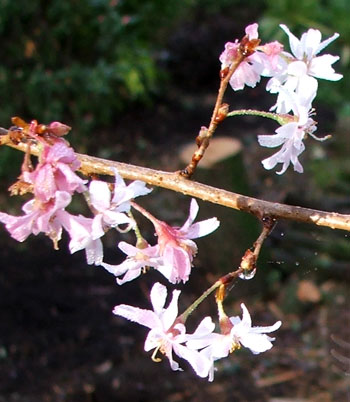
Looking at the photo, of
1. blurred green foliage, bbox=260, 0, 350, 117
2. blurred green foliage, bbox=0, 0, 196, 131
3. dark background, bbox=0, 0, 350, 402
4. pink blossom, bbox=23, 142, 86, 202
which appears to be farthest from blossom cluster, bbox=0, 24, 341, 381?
blurred green foliage, bbox=0, 0, 196, 131

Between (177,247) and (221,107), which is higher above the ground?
(221,107)

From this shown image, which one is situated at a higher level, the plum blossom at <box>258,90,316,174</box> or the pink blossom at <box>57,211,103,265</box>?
the plum blossom at <box>258,90,316,174</box>

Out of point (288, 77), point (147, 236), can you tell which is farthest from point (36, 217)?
point (147, 236)

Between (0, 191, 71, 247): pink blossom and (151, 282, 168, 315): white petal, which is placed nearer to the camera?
(0, 191, 71, 247): pink blossom

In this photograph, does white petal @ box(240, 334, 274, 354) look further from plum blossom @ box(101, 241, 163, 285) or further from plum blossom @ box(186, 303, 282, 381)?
plum blossom @ box(101, 241, 163, 285)

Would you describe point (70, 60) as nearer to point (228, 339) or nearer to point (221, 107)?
point (221, 107)

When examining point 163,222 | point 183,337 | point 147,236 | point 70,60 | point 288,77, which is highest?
point 70,60

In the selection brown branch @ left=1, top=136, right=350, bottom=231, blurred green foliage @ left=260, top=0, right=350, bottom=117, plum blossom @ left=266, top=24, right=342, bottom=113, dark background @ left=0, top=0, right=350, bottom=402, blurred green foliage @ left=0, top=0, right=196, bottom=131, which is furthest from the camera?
blurred green foliage @ left=0, top=0, right=196, bottom=131

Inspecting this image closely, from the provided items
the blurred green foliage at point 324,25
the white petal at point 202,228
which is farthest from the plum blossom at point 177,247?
the blurred green foliage at point 324,25
